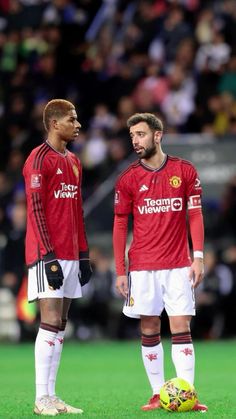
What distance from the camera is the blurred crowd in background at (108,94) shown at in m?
19.8

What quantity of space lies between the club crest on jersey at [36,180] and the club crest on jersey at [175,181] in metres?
1.08

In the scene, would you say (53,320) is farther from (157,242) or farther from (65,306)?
(157,242)

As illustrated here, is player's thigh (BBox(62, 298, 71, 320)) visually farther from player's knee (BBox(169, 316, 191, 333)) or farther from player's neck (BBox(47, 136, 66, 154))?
player's neck (BBox(47, 136, 66, 154))

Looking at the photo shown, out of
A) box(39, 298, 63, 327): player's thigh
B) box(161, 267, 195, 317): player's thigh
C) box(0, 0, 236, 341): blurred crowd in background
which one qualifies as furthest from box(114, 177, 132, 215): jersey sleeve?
box(0, 0, 236, 341): blurred crowd in background

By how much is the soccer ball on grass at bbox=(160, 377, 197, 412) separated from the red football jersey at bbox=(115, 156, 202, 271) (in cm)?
98

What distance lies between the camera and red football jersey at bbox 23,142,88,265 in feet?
32.2

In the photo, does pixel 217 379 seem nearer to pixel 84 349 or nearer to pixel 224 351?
pixel 224 351

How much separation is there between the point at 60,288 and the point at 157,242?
2.92 feet

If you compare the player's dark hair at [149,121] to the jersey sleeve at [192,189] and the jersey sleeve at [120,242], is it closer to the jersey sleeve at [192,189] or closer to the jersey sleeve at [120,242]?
the jersey sleeve at [192,189]

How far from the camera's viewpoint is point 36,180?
9.85 meters

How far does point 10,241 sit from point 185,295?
10100 mm

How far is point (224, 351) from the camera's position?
1736cm

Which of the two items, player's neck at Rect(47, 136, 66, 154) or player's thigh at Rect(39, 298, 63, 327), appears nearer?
player's thigh at Rect(39, 298, 63, 327)

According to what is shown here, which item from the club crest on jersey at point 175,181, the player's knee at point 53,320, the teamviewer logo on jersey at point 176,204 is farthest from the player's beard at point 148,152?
the player's knee at point 53,320
